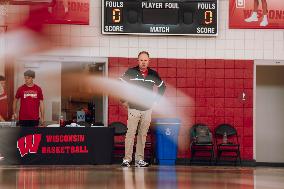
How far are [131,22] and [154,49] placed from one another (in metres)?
0.88

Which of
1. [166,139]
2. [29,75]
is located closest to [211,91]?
[166,139]

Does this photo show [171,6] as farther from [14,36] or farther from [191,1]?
[14,36]

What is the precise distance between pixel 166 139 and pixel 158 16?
2717 millimetres

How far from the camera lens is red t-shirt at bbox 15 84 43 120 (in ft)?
45.0

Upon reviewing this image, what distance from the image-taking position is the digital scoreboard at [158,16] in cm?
1532

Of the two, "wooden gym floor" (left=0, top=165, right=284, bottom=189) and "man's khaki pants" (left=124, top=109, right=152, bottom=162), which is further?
"man's khaki pants" (left=124, top=109, right=152, bottom=162)

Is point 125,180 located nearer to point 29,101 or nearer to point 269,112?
point 29,101

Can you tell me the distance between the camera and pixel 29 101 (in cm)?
1377

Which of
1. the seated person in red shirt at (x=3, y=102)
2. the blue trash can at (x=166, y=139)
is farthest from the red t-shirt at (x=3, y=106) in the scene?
the blue trash can at (x=166, y=139)

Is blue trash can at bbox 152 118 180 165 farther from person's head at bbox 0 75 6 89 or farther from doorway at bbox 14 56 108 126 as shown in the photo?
person's head at bbox 0 75 6 89

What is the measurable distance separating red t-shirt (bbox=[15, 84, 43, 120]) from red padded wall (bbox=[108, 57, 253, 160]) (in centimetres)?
273

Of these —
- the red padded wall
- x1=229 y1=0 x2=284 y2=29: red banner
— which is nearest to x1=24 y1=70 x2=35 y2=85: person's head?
the red padded wall

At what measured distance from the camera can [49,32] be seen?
15.5m

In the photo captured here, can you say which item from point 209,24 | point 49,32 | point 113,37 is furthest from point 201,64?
point 49,32
